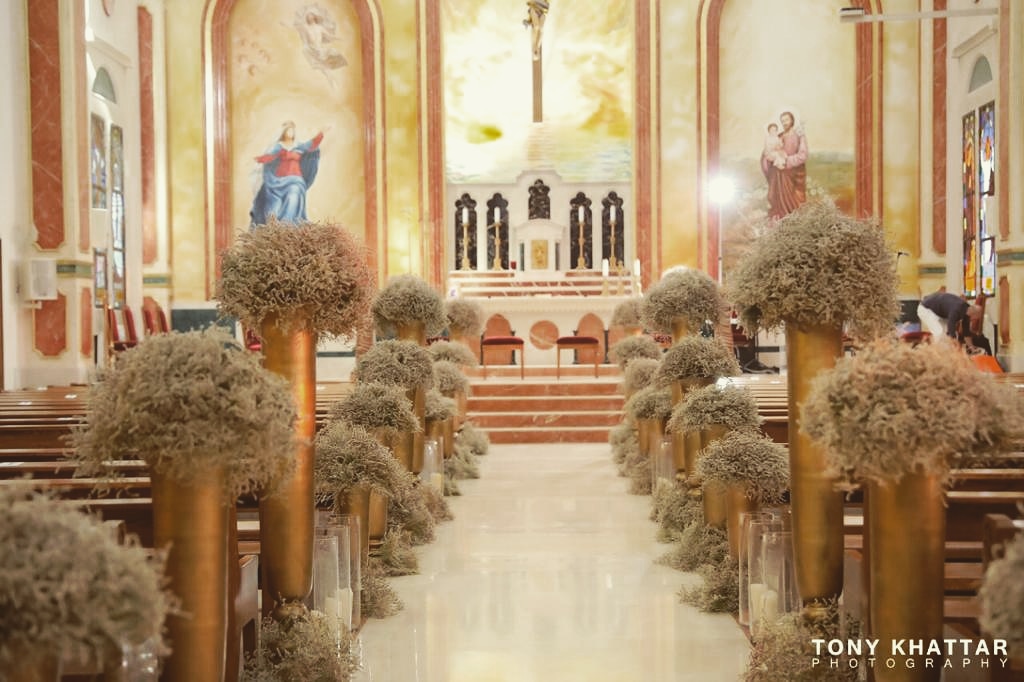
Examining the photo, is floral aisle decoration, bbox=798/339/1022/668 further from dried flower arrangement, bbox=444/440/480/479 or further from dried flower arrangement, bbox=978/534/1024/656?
dried flower arrangement, bbox=444/440/480/479

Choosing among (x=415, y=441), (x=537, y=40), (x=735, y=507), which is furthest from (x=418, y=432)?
(x=537, y=40)

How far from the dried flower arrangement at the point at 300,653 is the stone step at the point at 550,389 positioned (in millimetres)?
8712

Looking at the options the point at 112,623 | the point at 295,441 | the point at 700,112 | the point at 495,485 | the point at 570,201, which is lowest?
the point at 495,485

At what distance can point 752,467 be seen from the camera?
16.2 feet

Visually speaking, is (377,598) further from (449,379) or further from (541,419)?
(541,419)

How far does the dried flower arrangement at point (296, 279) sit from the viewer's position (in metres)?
3.79

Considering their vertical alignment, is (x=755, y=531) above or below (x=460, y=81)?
below

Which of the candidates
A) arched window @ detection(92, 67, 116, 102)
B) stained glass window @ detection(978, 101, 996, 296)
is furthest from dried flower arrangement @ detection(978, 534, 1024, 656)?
arched window @ detection(92, 67, 116, 102)

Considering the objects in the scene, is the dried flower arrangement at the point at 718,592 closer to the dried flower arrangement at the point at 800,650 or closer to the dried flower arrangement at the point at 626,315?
the dried flower arrangement at the point at 800,650

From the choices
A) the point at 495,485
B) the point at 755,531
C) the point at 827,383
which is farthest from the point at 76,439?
the point at 495,485

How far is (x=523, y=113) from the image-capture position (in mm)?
19297

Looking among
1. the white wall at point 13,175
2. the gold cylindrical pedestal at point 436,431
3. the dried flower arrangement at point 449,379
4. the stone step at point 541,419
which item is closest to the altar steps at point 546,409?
the stone step at point 541,419

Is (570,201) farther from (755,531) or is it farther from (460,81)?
(755,531)

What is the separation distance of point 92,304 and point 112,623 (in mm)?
12156
